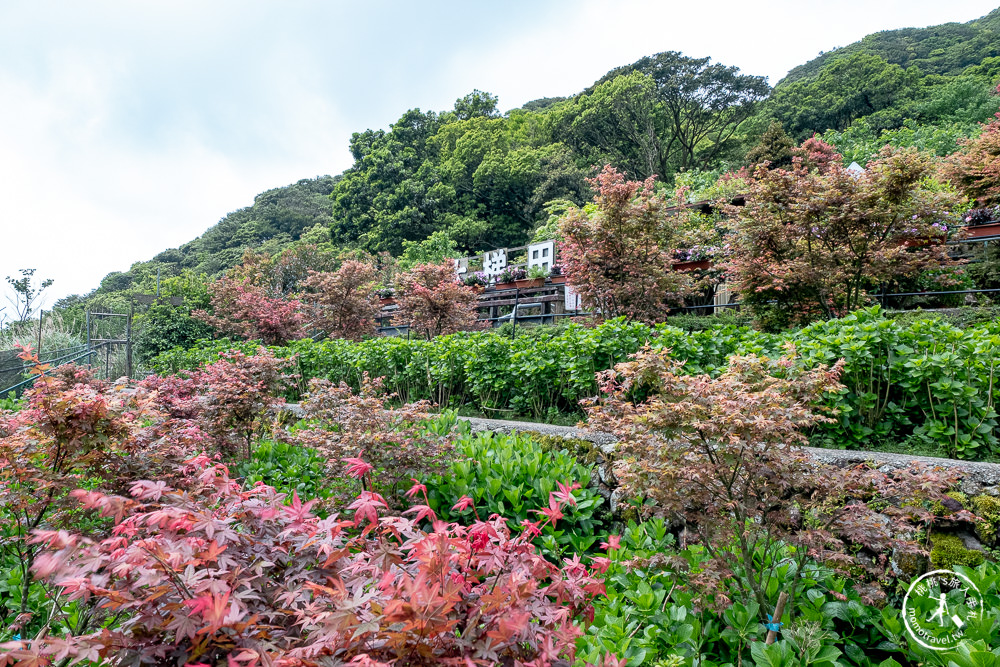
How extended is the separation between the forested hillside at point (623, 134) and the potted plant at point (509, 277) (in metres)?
8.11

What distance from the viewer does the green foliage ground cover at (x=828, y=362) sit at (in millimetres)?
2873

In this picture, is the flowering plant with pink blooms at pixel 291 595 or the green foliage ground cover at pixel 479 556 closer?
the flowering plant with pink blooms at pixel 291 595

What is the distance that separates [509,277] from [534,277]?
0.95 metres

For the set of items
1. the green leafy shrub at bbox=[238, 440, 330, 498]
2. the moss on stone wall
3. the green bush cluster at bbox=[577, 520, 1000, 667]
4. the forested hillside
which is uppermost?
the forested hillside

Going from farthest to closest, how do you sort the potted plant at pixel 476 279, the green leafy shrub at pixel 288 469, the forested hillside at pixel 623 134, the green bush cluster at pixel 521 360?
1. the forested hillside at pixel 623 134
2. the potted plant at pixel 476 279
3. the green bush cluster at pixel 521 360
4. the green leafy shrub at pixel 288 469

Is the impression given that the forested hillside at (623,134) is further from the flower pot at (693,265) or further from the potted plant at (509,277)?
the flower pot at (693,265)

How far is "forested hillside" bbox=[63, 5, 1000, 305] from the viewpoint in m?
23.6

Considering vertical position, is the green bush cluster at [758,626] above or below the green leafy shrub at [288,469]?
below

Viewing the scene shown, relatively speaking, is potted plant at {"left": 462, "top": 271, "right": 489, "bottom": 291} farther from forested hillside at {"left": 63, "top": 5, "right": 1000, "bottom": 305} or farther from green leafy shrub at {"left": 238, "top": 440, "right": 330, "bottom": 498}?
green leafy shrub at {"left": 238, "top": 440, "right": 330, "bottom": 498}

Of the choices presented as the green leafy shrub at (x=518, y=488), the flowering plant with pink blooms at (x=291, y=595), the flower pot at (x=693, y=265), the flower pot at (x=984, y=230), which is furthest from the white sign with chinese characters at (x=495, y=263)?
the flowering plant with pink blooms at (x=291, y=595)

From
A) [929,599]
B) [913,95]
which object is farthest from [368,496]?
[913,95]

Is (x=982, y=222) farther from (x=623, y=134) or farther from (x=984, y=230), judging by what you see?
(x=623, y=134)

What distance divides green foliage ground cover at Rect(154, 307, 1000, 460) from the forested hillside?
15370mm

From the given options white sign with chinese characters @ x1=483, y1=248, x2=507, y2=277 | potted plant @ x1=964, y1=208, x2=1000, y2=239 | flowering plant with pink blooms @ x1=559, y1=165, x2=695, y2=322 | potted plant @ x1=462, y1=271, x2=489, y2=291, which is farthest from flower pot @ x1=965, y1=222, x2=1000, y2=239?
potted plant @ x1=462, y1=271, x2=489, y2=291
